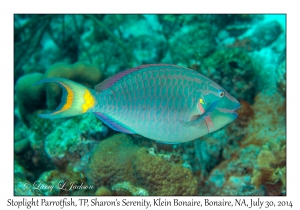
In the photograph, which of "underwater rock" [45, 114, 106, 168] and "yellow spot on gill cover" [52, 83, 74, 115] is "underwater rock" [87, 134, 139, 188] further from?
"yellow spot on gill cover" [52, 83, 74, 115]

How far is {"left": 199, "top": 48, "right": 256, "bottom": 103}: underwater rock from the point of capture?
432cm

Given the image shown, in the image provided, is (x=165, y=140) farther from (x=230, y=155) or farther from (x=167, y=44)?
(x=167, y=44)

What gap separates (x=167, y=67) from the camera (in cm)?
223

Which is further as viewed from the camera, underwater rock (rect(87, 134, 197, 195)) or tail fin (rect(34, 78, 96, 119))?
underwater rock (rect(87, 134, 197, 195))

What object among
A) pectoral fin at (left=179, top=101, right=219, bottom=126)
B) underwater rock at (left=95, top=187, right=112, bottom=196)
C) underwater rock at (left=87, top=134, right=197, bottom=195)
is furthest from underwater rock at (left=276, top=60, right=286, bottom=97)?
underwater rock at (left=95, top=187, right=112, bottom=196)

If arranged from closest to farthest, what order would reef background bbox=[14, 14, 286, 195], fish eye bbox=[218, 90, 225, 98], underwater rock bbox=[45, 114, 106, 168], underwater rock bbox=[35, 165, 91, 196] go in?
fish eye bbox=[218, 90, 225, 98], reef background bbox=[14, 14, 286, 195], underwater rock bbox=[35, 165, 91, 196], underwater rock bbox=[45, 114, 106, 168]

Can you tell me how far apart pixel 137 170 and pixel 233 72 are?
2.47 metres

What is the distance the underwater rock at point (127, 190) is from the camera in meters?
3.18

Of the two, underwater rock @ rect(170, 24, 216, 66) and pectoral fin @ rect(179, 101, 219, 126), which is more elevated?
underwater rock @ rect(170, 24, 216, 66)

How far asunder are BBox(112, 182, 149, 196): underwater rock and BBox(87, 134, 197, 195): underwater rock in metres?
0.05

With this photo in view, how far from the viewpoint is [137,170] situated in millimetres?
3156

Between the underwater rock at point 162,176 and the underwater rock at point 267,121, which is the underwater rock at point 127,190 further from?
the underwater rock at point 267,121

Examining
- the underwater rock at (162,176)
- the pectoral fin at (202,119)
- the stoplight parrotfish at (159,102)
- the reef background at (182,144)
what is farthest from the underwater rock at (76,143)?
the pectoral fin at (202,119)
